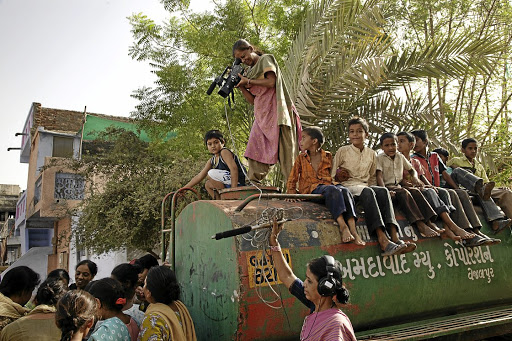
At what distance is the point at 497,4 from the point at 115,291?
1510 centimetres

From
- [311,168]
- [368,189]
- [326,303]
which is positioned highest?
[311,168]

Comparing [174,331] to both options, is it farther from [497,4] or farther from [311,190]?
[497,4]

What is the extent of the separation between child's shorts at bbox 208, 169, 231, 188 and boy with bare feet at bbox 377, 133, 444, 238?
155 centimetres

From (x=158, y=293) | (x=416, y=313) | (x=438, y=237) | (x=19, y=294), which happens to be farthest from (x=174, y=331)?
(x=438, y=237)

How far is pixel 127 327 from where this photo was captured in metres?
3.17

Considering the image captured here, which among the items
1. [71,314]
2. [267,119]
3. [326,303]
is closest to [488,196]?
[267,119]

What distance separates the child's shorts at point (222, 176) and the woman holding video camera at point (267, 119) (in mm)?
295

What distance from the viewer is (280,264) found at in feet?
10.2

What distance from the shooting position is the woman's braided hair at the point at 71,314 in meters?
2.65

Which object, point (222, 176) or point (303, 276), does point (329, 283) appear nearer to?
point (303, 276)

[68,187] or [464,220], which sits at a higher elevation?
[68,187]

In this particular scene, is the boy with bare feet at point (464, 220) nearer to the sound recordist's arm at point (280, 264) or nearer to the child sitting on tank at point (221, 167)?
the child sitting on tank at point (221, 167)

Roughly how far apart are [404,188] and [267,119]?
4.94ft

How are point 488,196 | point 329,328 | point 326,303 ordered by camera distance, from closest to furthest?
point 329,328 → point 326,303 → point 488,196
